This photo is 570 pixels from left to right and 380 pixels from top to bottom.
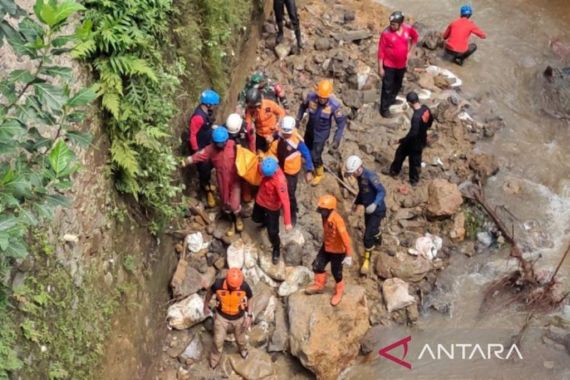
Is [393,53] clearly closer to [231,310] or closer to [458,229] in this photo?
[458,229]

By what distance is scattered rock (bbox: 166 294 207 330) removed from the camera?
7.78m

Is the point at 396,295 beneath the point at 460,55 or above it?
beneath

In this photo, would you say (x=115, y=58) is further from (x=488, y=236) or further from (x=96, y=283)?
(x=488, y=236)

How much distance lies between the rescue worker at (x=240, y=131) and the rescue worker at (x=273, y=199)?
764 mm

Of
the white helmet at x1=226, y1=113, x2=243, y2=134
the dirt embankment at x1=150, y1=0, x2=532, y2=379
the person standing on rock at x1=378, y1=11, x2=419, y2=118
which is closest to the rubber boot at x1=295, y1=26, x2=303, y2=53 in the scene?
the dirt embankment at x1=150, y1=0, x2=532, y2=379

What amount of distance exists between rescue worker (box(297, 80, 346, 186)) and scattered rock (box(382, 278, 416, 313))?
7.21 ft

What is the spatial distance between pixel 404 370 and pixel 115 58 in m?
5.24

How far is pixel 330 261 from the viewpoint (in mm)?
7902

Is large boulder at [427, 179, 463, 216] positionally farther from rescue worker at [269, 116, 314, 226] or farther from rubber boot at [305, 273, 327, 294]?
rescue worker at [269, 116, 314, 226]

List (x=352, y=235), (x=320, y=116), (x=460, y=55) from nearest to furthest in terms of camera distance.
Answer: (x=320, y=116) → (x=352, y=235) → (x=460, y=55)

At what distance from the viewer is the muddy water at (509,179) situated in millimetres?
7895

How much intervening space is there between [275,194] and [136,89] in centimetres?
212

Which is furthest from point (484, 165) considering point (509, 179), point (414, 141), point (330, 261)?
point (330, 261)

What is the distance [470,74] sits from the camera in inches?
484
